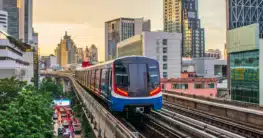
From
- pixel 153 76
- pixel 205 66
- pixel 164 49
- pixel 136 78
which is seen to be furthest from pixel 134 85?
pixel 205 66

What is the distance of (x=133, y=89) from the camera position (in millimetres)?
17922

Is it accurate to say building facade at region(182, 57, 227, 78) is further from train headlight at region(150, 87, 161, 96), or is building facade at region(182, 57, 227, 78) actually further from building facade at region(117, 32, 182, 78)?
train headlight at region(150, 87, 161, 96)

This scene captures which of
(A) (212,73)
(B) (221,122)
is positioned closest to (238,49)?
(B) (221,122)

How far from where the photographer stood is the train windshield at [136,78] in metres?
17.9

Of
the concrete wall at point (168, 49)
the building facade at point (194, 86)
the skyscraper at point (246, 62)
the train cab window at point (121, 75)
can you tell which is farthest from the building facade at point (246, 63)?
the train cab window at point (121, 75)

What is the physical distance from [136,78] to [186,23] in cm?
16839

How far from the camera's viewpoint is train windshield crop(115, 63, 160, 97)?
17922 mm

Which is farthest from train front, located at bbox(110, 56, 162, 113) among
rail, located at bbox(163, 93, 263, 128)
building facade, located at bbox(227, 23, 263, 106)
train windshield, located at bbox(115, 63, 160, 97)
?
building facade, located at bbox(227, 23, 263, 106)

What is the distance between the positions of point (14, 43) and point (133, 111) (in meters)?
52.5

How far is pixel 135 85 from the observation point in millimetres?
17938

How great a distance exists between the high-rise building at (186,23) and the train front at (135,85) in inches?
6303

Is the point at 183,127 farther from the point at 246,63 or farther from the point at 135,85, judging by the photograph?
the point at 246,63

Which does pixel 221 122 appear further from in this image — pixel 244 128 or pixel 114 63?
pixel 114 63

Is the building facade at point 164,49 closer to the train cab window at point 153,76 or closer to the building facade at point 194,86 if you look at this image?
the building facade at point 194,86
